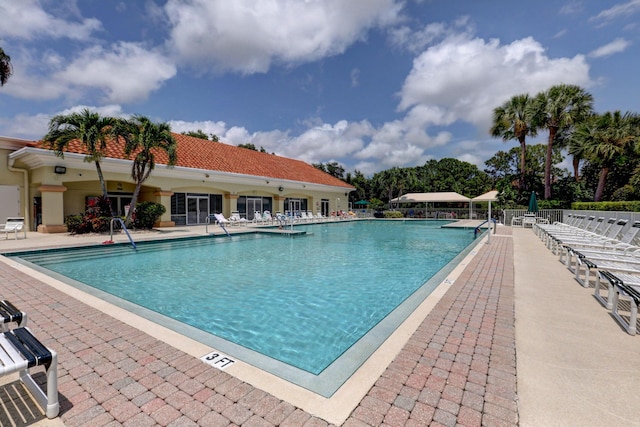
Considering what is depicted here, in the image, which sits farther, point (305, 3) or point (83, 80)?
point (83, 80)

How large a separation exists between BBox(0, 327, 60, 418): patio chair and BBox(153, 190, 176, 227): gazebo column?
1608 cm

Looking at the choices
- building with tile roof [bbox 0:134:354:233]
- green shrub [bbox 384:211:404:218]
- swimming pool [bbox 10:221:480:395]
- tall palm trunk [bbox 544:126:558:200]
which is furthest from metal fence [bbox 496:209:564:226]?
building with tile roof [bbox 0:134:354:233]

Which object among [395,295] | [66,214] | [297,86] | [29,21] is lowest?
[395,295]

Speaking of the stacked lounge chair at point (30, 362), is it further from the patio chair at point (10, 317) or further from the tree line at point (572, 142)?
the tree line at point (572, 142)

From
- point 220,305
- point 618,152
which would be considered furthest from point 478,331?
point 618,152

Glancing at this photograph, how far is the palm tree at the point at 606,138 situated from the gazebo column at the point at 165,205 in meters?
26.1

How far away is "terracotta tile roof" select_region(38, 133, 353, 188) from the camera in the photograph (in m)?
17.6

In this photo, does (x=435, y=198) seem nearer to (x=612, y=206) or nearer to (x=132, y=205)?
(x=612, y=206)

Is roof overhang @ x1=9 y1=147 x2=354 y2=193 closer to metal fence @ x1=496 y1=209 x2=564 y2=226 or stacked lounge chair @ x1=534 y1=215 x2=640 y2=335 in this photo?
metal fence @ x1=496 y1=209 x2=564 y2=226

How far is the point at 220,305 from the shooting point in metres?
5.18

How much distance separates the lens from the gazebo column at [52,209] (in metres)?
13.5

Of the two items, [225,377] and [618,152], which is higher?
[618,152]

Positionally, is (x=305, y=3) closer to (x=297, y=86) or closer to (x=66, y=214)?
(x=297, y=86)

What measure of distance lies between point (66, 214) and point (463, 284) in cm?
1818
